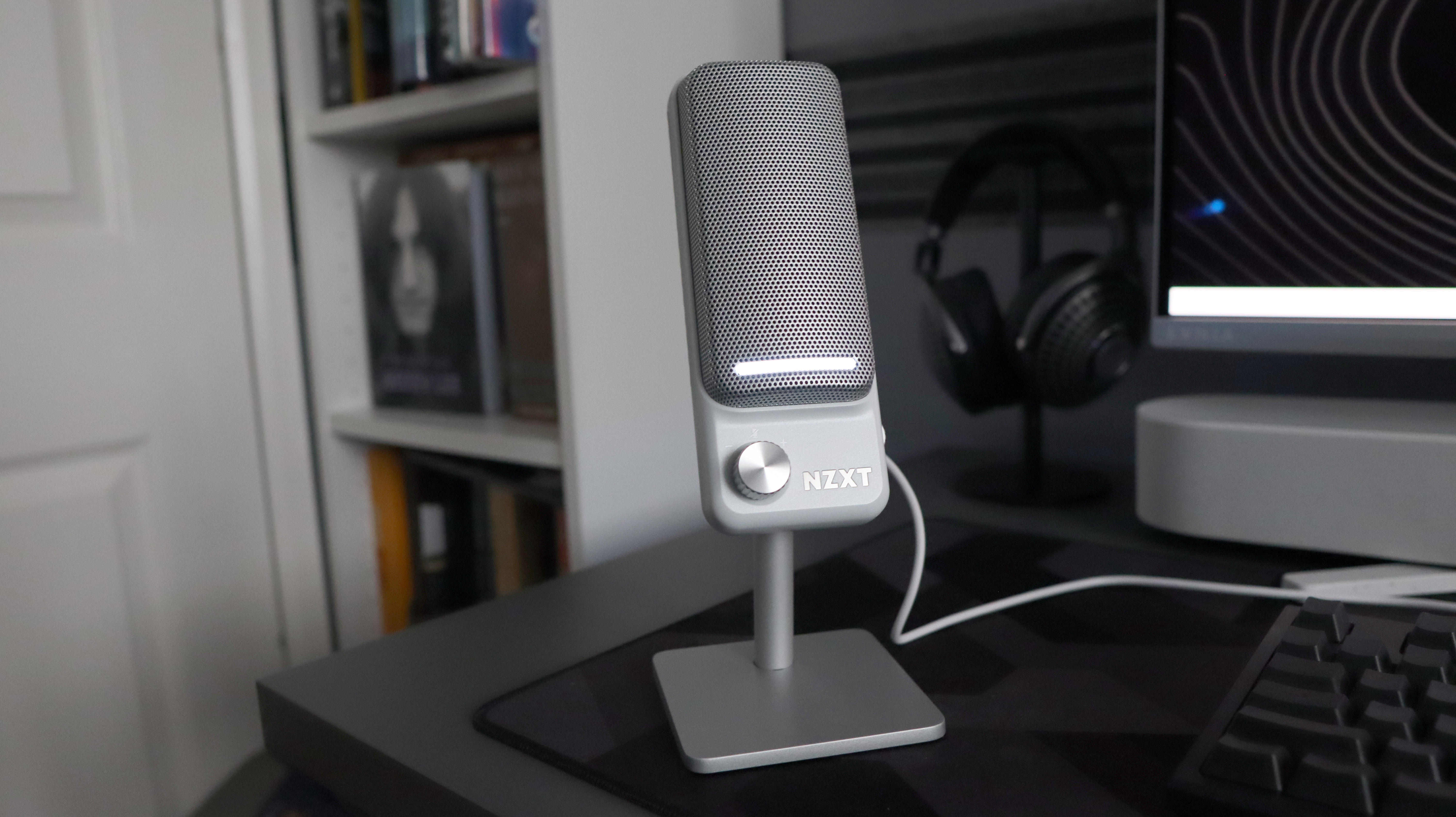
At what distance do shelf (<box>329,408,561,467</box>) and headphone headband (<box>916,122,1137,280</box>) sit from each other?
0.35 metres

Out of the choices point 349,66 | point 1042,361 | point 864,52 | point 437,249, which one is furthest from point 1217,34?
point 349,66

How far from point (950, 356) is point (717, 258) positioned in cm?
38

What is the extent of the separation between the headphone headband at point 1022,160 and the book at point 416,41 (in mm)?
457

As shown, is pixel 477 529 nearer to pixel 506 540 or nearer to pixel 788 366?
pixel 506 540

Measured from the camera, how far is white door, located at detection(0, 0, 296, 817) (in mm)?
859

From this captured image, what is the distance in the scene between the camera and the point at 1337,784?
29 cm

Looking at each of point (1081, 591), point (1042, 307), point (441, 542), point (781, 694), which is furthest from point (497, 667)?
point (441, 542)

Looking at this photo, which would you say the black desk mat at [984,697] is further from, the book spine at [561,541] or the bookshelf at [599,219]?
the book spine at [561,541]

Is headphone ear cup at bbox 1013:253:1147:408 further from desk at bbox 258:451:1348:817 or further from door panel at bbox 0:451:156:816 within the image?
door panel at bbox 0:451:156:816

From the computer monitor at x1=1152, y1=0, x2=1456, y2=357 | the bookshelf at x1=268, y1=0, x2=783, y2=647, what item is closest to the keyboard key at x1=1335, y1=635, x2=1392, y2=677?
the computer monitor at x1=1152, y1=0, x2=1456, y2=357

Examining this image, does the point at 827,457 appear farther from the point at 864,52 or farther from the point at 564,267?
the point at 864,52

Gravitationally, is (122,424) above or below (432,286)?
below

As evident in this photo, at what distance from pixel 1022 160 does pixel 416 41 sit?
531 mm

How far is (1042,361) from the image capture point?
26.1 inches
